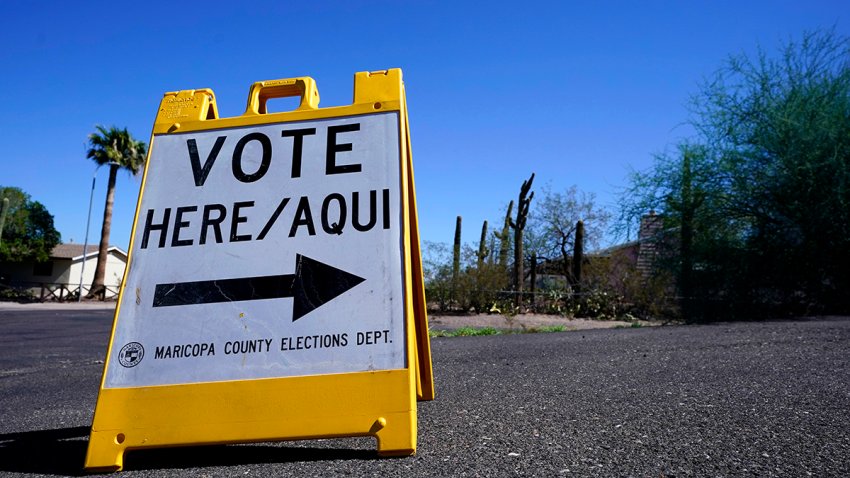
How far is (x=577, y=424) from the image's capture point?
10.8 ft

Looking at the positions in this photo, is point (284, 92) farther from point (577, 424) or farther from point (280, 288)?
point (577, 424)

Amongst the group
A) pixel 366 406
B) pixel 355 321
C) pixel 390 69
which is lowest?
pixel 366 406

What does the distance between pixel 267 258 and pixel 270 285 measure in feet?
0.45

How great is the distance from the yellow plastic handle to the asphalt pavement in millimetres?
1761

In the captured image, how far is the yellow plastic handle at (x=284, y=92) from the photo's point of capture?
11.4ft

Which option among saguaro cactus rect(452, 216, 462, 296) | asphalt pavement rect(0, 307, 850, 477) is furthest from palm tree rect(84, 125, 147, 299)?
asphalt pavement rect(0, 307, 850, 477)

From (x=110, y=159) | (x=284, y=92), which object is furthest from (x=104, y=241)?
(x=284, y=92)

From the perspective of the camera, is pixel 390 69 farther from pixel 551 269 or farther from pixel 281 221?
pixel 551 269

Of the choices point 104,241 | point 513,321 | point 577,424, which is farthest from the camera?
point 104,241

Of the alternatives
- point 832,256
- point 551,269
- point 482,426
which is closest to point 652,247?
point 832,256

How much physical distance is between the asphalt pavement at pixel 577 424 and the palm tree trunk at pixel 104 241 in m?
33.7

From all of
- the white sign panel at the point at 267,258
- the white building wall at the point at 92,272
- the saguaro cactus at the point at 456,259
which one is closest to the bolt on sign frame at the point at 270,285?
the white sign panel at the point at 267,258

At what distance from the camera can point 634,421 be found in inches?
131

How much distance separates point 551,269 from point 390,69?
77.2 feet
